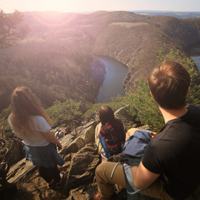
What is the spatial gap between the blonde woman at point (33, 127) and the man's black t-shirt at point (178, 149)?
1874mm

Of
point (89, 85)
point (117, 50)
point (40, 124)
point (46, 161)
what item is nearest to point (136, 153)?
point (40, 124)

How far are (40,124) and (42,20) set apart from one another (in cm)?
16915

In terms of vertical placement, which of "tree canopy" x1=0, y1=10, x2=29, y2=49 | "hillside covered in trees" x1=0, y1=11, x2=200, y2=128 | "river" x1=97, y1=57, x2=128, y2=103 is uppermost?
"tree canopy" x1=0, y1=10, x2=29, y2=49

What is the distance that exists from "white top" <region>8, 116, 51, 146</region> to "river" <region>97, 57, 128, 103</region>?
40230 millimetres

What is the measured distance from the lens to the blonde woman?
234cm

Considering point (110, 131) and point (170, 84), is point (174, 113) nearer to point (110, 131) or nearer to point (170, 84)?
point (170, 84)

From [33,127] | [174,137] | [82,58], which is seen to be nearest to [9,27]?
[33,127]

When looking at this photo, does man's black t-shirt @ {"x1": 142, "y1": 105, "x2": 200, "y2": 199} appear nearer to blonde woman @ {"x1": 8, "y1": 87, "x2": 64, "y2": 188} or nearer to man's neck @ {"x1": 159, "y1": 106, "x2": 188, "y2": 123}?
man's neck @ {"x1": 159, "y1": 106, "x2": 188, "y2": 123}

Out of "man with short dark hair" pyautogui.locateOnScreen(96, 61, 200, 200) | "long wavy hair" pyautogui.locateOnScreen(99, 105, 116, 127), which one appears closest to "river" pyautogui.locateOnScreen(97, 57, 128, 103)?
"long wavy hair" pyautogui.locateOnScreen(99, 105, 116, 127)

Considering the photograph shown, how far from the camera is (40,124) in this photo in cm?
244

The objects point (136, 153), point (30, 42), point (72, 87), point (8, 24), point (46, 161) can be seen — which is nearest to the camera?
point (136, 153)

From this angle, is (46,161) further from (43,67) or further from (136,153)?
(43,67)

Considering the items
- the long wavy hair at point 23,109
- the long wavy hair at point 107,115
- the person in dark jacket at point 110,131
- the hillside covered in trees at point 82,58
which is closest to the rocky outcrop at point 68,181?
the person in dark jacket at point 110,131

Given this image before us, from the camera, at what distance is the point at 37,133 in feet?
8.43
